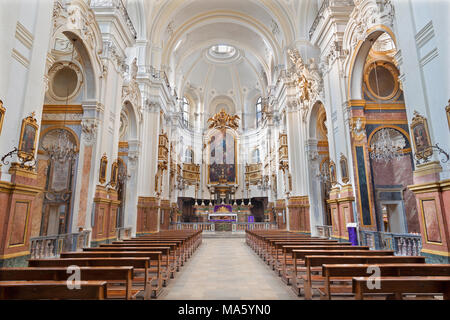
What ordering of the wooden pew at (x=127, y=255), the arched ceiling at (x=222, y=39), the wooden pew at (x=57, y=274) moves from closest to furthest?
the wooden pew at (x=57, y=274) < the wooden pew at (x=127, y=255) < the arched ceiling at (x=222, y=39)

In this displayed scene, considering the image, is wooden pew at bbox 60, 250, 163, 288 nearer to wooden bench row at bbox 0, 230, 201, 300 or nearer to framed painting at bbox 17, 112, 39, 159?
wooden bench row at bbox 0, 230, 201, 300

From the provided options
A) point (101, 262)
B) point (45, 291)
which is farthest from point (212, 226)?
point (45, 291)

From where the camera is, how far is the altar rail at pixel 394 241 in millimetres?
6020

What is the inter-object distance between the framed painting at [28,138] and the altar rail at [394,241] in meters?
8.30

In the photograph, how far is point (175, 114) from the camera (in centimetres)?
2112

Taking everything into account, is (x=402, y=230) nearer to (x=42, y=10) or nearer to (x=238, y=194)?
(x=42, y=10)

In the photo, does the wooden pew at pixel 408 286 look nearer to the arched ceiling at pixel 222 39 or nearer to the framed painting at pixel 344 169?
the framed painting at pixel 344 169

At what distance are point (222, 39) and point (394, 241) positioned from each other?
2086cm

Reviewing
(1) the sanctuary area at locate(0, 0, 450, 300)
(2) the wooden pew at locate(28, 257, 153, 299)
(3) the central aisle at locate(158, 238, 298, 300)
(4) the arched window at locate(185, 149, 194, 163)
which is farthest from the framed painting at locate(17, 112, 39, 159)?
(4) the arched window at locate(185, 149, 194, 163)

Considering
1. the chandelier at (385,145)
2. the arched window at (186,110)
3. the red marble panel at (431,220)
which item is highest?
the arched window at (186,110)

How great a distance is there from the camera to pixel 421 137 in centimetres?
528

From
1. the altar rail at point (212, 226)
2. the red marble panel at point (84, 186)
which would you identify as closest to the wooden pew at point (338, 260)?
the red marble panel at point (84, 186)

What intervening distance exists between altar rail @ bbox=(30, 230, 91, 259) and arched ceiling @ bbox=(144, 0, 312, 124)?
1218 cm

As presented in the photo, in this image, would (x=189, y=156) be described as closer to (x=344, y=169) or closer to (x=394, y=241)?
(x=344, y=169)
